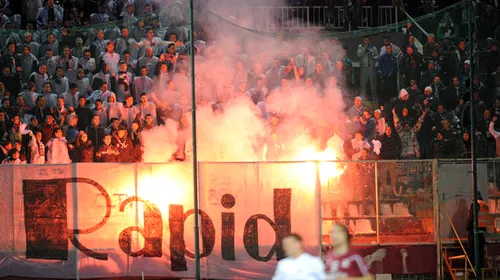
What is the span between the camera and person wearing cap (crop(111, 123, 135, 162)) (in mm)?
15375

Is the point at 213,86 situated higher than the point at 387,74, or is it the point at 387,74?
the point at 387,74

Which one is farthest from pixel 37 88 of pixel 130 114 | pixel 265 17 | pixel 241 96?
pixel 265 17

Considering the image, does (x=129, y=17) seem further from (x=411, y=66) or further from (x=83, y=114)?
(x=411, y=66)

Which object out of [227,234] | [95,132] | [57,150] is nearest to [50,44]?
[95,132]

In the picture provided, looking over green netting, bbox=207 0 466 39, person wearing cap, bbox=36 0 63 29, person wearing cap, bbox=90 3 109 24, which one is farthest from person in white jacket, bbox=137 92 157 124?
person wearing cap, bbox=36 0 63 29

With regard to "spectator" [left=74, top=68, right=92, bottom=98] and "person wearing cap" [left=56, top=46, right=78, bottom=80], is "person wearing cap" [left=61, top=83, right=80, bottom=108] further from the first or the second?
"person wearing cap" [left=56, top=46, right=78, bottom=80]

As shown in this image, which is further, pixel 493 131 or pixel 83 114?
pixel 493 131

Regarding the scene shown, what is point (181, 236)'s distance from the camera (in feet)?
46.3

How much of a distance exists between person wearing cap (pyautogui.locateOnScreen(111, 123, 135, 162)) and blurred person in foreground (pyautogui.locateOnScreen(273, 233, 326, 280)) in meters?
8.03

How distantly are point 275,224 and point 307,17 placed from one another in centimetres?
803

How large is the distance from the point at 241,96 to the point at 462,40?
5086 millimetres

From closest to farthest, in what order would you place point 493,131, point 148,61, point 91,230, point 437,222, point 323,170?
point 91,230 < point 437,222 < point 323,170 < point 493,131 < point 148,61

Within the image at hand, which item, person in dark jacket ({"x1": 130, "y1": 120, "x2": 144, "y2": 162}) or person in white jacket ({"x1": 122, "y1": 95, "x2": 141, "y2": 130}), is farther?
person in white jacket ({"x1": 122, "y1": 95, "x2": 141, "y2": 130})

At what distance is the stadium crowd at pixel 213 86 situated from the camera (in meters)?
16.7
